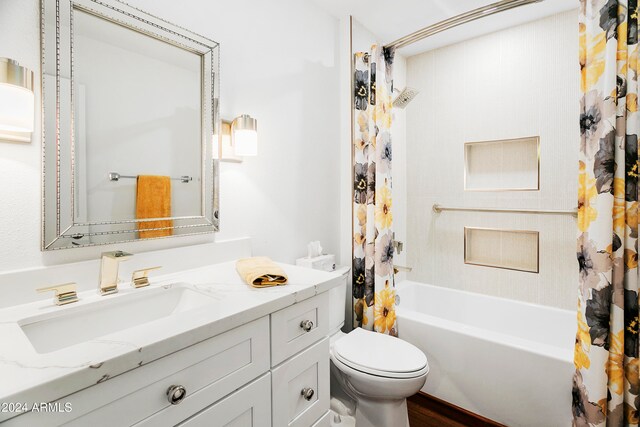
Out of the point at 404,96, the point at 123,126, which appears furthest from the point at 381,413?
the point at 404,96

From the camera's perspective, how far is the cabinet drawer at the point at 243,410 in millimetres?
836

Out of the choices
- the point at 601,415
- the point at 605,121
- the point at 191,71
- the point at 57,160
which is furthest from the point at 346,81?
the point at 601,415

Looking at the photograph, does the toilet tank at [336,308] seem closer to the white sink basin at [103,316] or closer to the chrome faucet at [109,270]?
the white sink basin at [103,316]

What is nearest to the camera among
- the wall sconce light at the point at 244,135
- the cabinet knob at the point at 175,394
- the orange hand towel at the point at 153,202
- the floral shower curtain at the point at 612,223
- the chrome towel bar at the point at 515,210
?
the cabinet knob at the point at 175,394

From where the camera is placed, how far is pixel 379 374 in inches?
56.0

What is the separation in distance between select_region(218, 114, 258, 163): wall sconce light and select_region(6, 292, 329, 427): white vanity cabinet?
0.78m

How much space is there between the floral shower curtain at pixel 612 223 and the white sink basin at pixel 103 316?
1.61 m

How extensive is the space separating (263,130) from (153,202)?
72 cm

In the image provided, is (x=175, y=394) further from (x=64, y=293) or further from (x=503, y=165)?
(x=503, y=165)

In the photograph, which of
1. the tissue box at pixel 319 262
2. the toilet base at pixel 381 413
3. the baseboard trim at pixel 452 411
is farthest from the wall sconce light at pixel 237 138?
the baseboard trim at pixel 452 411

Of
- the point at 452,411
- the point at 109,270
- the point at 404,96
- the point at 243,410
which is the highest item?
the point at 404,96

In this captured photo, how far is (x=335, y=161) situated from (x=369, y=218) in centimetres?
51

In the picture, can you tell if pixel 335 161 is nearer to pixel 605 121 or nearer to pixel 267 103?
pixel 267 103

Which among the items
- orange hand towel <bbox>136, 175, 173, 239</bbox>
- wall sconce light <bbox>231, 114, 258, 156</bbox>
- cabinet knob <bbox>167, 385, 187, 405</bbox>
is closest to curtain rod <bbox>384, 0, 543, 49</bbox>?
wall sconce light <bbox>231, 114, 258, 156</bbox>
